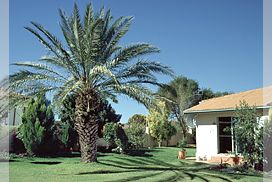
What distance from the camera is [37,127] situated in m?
24.0

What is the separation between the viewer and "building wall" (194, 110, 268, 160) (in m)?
22.3

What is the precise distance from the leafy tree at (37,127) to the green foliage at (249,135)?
12467 millimetres

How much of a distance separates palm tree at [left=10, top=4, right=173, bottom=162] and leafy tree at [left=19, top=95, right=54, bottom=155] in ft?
18.1

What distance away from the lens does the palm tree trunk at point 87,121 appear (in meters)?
18.1

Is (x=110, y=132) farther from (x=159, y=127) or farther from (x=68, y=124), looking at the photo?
(x=159, y=127)

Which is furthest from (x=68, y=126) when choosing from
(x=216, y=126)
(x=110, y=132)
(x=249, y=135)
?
(x=249, y=135)

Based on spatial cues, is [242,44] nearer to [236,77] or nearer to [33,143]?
[236,77]

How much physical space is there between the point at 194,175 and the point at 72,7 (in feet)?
32.5

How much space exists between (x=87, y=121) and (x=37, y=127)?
23.4 ft

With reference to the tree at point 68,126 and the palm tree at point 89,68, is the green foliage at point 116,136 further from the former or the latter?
the palm tree at point 89,68

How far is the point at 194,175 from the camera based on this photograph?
1550cm

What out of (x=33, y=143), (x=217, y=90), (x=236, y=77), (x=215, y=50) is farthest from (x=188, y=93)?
(x=33, y=143)

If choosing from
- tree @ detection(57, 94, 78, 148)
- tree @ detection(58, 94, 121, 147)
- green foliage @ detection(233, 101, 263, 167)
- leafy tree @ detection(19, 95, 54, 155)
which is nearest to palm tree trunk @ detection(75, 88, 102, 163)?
leafy tree @ detection(19, 95, 54, 155)

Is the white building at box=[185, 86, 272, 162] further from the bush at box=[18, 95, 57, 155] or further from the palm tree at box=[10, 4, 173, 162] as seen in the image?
the bush at box=[18, 95, 57, 155]
